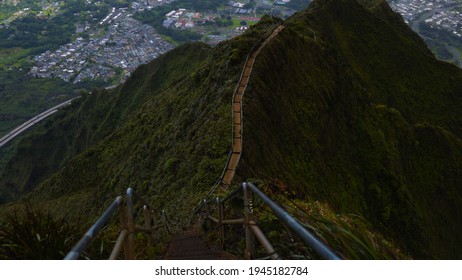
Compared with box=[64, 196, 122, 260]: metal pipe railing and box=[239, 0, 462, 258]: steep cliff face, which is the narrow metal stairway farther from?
box=[239, 0, 462, 258]: steep cliff face

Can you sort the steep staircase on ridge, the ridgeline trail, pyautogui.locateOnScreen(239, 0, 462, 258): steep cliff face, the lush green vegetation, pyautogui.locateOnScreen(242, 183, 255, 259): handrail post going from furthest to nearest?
the lush green vegetation, pyautogui.locateOnScreen(239, 0, 462, 258): steep cliff face, the steep staircase on ridge, the ridgeline trail, pyautogui.locateOnScreen(242, 183, 255, 259): handrail post

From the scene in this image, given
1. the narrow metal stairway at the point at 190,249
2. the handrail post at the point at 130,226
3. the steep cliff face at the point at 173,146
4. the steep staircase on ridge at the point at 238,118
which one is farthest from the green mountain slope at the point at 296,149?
the handrail post at the point at 130,226

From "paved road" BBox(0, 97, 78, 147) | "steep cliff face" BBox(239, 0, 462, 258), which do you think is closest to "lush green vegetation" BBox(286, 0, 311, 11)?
"paved road" BBox(0, 97, 78, 147)

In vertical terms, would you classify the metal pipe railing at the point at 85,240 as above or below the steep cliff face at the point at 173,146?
above

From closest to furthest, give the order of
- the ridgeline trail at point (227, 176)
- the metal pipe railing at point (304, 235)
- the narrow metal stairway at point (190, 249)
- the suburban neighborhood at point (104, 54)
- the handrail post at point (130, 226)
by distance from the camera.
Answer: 1. the metal pipe railing at point (304, 235)
2. the handrail post at point (130, 226)
3. the narrow metal stairway at point (190, 249)
4. the ridgeline trail at point (227, 176)
5. the suburban neighborhood at point (104, 54)

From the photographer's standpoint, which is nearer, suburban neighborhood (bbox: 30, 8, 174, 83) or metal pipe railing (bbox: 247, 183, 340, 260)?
metal pipe railing (bbox: 247, 183, 340, 260)

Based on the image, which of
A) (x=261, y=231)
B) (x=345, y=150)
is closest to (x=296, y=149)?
(x=345, y=150)

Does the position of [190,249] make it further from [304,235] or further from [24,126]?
[24,126]

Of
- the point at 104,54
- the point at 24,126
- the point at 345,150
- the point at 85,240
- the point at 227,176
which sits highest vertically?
the point at 85,240

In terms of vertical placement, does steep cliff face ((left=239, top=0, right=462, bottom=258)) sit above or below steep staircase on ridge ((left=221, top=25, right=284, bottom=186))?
below

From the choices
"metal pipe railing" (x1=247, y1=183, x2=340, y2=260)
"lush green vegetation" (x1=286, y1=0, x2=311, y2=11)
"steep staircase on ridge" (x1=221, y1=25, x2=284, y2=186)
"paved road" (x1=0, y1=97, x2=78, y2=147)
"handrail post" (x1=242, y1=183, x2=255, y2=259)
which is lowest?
"paved road" (x1=0, y1=97, x2=78, y2=147)

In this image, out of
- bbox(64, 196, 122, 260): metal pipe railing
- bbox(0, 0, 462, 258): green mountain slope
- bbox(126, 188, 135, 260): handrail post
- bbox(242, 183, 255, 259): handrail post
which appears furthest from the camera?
bbox(0, 0, 462, 258): green mountain slope

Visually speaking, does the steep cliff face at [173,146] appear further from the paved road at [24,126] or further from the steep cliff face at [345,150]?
the paved road at [24,126]

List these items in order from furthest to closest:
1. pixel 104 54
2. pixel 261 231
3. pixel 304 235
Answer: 1. pixel 104 54
2. pixel 261 231
3. pixel 304 235
